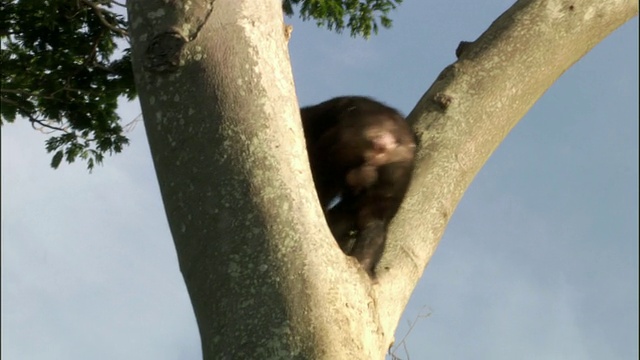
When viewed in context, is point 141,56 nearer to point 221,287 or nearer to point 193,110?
point 193,110

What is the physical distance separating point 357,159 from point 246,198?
4.77 feet

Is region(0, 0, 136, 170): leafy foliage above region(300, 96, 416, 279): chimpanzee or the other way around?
above

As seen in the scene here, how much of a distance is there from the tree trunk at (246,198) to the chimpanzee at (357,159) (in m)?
0.49

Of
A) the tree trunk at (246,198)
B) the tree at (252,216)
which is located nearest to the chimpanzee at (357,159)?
the tree trunk at (246,198)

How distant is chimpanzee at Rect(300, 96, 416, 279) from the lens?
2873 mm

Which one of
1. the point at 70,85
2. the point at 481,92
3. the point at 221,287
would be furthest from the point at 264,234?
the point at 70,85

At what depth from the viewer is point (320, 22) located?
4676mm

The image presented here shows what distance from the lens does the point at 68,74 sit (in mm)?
4211

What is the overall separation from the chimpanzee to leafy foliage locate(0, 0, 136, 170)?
3.49 feet

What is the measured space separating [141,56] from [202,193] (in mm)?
412

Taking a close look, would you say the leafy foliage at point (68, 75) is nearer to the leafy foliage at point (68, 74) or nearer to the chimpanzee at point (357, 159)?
the leafy foliage at point (68, 74)

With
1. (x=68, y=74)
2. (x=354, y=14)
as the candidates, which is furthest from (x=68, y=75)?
(x=354, y=14)

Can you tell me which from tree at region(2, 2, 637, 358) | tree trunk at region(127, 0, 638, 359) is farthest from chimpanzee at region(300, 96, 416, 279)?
tree at region(2, 2, 637, 358)

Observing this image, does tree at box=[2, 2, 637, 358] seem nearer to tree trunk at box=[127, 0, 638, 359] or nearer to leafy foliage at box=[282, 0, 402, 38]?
tree trunk at box=[127, 0, 638, 359]
